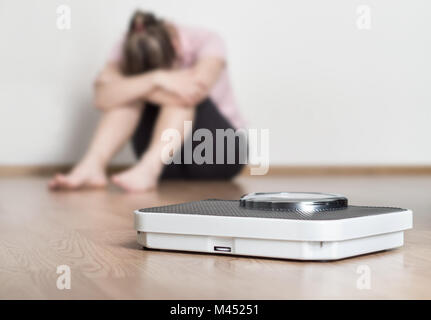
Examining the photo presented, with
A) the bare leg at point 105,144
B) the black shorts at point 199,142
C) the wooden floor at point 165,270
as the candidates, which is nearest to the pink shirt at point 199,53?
the black shorts at point 199,142

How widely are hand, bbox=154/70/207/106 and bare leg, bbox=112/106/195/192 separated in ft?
0.16

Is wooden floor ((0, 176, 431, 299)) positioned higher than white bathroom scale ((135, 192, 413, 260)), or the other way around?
white bathroom scale ((135, 192, 413, 260))

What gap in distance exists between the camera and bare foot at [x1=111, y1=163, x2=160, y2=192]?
205 cm

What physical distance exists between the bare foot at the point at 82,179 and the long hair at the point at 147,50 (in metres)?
0.39

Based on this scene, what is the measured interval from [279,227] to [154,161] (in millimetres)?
1491

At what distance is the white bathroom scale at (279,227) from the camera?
2.36ft

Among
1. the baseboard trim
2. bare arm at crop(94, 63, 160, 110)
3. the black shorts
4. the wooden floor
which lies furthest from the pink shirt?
the wooden floor

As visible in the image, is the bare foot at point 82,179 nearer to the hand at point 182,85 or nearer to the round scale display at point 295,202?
the hand at point 182,85

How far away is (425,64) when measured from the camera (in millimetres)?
3408

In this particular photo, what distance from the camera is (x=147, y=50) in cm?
245

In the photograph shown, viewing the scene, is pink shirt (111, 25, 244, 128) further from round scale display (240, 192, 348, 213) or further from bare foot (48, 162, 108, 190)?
round scale display (240, 192, 348, 213)

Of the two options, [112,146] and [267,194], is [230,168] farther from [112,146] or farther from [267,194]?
[267,194]

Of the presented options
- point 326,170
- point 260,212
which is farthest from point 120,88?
point 260,212

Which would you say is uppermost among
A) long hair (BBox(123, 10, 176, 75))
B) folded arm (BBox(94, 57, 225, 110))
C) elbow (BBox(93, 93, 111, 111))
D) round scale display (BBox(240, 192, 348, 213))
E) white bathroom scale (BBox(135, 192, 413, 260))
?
long hair (BBox(123, 10, 176, 75))
